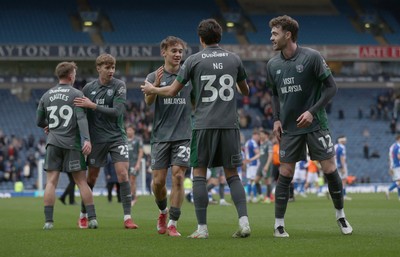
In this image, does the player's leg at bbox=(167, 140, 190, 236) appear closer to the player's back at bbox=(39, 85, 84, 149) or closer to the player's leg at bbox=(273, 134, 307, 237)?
the player's leg at bbox=(273, 134, 307, 237)

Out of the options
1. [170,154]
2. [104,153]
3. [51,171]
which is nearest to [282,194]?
[170,154]

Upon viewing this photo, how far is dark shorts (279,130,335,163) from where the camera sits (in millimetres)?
10305

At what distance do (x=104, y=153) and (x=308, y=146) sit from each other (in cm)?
357

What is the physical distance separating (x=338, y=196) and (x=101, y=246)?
2929mm

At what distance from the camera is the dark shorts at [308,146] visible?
33.8 feet

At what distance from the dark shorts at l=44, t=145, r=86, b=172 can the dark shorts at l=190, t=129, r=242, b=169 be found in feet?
9.47

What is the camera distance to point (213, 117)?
32.9 ft

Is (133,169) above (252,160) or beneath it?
beneath

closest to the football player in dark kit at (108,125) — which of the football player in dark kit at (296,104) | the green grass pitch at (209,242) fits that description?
the green grass pitch at (209,242)

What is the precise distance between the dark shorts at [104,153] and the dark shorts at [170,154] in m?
1.17

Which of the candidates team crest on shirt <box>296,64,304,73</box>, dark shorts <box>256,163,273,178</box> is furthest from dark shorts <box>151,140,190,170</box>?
dark shorts <box>256,163,273,178</box>

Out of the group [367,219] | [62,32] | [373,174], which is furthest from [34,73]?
[367,219]

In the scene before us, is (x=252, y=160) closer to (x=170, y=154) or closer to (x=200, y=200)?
(x=170, y=154)

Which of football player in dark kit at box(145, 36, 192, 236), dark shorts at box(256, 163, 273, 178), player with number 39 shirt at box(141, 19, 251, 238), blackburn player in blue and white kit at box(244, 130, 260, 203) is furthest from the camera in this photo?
blackburn player in blue and white kit at box(244, 130, 260, 203)
